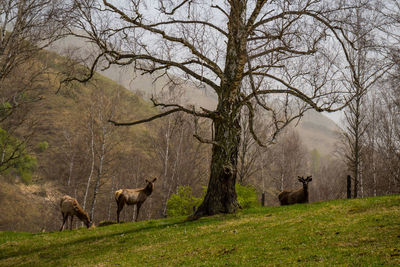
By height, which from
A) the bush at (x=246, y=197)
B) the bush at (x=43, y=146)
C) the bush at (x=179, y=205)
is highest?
the bush at (x=43, y=146)

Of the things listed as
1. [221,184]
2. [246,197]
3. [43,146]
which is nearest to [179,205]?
[246,197]

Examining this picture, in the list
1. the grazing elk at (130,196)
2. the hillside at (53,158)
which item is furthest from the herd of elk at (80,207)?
the hillside at (53,158)

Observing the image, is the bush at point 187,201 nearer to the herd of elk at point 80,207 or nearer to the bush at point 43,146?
the herd of elk at point 80,207

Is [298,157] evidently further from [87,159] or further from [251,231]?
[251,231]

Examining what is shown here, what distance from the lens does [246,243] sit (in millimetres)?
9703

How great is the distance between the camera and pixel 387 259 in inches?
248

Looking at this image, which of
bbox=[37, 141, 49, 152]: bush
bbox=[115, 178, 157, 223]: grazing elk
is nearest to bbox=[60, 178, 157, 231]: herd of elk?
bbox=[115, 178, 157, 223]: grazing elk

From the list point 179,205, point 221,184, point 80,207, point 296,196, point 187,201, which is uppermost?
point 221,184

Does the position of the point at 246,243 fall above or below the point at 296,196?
below

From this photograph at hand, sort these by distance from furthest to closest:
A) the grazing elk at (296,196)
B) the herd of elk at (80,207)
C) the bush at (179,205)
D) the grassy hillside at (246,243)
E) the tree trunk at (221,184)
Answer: the bush at (179,205) → the herd of elk at (80,207) → the grazing elk at (296,196) → the tree trunk at (221,184) → the grassy hillside at (246,243)

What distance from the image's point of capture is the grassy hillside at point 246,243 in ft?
24.3

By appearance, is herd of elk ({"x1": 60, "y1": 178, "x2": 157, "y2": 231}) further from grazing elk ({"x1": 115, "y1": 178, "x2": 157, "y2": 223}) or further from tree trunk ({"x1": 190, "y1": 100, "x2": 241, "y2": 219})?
tree trunk ({"x1": 190, "y1": 100, "x2": 241, "y2": 219})

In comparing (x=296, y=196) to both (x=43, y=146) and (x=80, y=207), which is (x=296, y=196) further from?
(x=43, y=146)

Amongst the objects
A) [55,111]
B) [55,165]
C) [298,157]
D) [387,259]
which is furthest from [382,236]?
[55,111]
